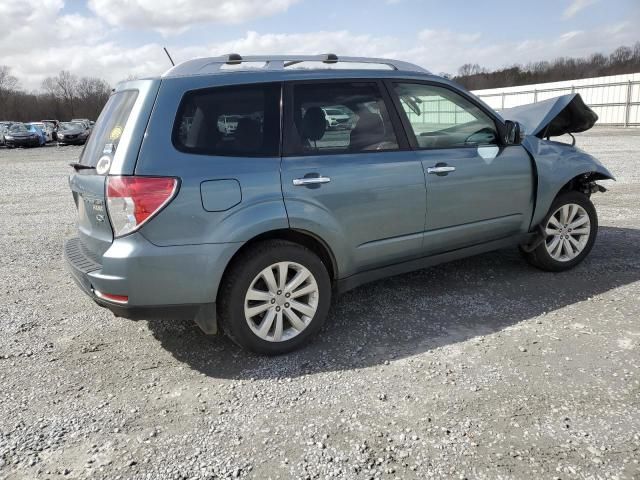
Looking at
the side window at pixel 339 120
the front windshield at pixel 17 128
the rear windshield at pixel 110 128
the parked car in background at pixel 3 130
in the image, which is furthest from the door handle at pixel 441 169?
the parked car in background at pixel 3 130

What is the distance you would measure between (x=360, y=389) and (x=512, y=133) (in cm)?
254

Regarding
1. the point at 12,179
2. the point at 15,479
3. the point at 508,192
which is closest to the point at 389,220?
the point at 508,192

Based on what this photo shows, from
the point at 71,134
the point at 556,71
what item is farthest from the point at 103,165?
the point at 556,71

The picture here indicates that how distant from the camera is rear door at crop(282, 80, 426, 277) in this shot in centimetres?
341

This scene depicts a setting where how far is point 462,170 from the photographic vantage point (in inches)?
161

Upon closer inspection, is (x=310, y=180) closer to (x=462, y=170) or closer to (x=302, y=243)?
(x=302, y=243)

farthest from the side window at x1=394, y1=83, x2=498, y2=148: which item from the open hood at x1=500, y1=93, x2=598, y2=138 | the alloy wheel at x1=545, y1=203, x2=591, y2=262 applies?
the alloy wheel at x1=545, y1=203, x2=591, y2=262

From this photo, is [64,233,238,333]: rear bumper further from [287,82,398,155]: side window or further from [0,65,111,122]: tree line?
[0,65,111,122]: tree line

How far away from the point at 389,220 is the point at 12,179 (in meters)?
14.7

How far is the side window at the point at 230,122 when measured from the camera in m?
3.13

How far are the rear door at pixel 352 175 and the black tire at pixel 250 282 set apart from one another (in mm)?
173

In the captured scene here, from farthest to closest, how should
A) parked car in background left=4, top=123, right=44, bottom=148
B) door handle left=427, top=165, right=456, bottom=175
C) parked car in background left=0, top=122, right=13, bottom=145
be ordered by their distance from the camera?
1. parked car in background left=0, top=122, right=13, bottom=145
2. parked car in background left=4, top=123, right=44, bottom=148
3. door handle left=427, top=165, right=456, bottom=175

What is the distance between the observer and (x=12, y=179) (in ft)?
49.3

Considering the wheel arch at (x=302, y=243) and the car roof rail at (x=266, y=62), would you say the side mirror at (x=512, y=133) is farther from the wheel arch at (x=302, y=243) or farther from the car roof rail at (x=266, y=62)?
the wheel arch at (x=302, y=243)
